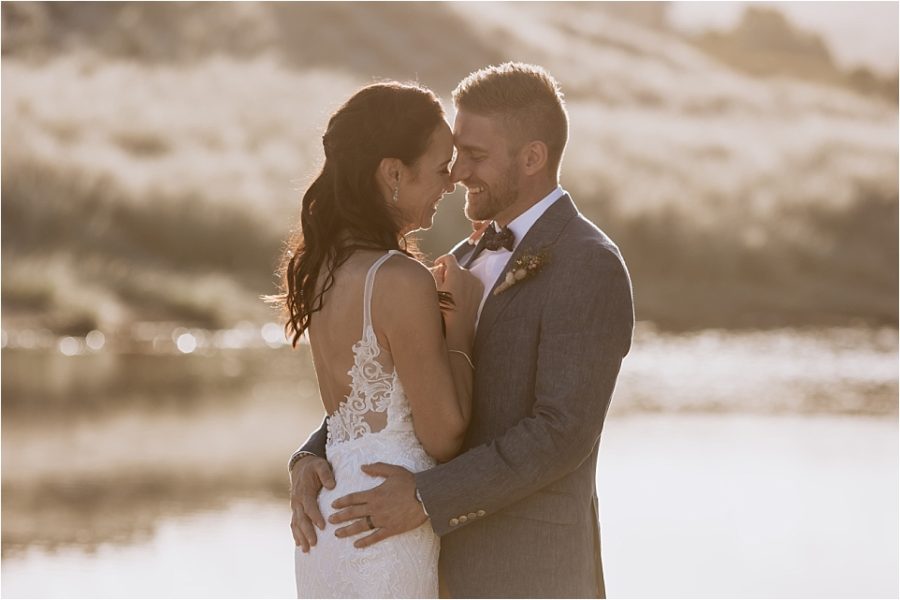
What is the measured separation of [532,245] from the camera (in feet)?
13.1

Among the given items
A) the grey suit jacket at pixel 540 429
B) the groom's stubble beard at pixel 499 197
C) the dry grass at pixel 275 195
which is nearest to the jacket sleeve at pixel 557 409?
the grey suit jacket at pixel 540 429

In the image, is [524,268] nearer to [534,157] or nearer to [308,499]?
[534,157]

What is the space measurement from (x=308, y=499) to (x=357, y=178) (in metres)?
0.84

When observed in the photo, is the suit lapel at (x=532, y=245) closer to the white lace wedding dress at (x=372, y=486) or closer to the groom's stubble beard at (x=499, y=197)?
the groom's stubble beard at (x=499, y=197)

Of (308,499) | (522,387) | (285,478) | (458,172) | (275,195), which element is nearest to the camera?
(522,387)

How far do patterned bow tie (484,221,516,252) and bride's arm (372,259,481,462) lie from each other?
0.96 ft

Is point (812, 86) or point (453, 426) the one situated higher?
point (812, 86)

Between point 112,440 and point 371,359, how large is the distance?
24.2 ft

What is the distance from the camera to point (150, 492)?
9328 mm

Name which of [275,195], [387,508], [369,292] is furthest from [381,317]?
[275,195]

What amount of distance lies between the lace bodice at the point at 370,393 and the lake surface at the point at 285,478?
140 inches

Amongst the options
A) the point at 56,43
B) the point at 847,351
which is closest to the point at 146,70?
the point at 56,43

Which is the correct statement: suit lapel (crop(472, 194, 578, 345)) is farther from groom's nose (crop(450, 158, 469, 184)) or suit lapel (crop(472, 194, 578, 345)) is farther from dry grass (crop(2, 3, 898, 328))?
dry grass (crop(2, 3, 898, 328))

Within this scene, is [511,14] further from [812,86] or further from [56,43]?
[56,43]
